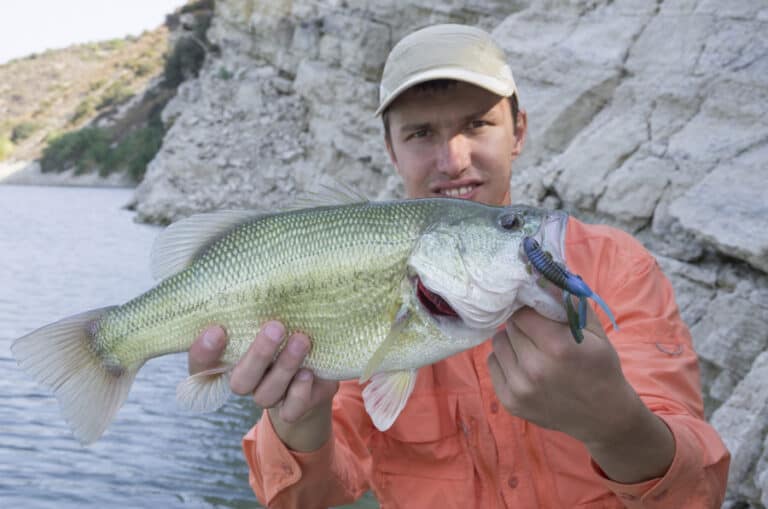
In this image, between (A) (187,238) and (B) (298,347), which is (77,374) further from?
(B) (298,347)

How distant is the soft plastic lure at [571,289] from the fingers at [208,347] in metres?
1.02

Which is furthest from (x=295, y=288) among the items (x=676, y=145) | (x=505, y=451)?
(x=676, y=145)

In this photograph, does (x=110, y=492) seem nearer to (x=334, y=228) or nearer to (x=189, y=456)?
(x=189, y=456)

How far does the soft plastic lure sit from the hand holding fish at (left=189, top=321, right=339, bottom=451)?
78 centimetres

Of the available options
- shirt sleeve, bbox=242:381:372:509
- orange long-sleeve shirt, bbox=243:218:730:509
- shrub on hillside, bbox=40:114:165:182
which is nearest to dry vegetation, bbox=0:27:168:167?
shrub on hillside, bbox=40:114:165:182

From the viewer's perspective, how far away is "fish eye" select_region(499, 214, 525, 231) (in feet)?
6.23

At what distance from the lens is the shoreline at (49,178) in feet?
154

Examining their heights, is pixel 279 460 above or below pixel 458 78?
below

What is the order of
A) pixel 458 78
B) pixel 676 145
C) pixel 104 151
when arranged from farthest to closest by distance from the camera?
1. pixel 104 151
2. pixel 676 145
3. pixel 458 78

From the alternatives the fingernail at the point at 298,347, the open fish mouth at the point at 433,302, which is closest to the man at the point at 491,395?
the fingernail at the point at 298,347

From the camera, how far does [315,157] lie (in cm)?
2302

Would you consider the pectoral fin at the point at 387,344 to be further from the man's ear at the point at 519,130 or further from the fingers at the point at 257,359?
the man's ear at the point at 519,130

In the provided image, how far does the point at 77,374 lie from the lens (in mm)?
2396

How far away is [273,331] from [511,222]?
78 cm
